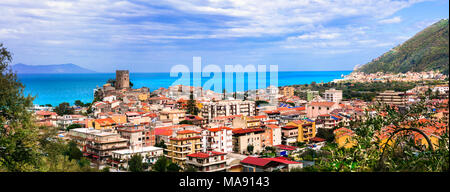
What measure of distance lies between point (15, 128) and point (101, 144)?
22.7 feet

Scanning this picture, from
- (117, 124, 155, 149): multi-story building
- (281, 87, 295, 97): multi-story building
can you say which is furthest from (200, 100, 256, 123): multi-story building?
(281, 87, 295, 97): multi-story building

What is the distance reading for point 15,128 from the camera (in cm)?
237

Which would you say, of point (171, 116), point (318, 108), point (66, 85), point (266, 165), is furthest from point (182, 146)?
point (66, 85)

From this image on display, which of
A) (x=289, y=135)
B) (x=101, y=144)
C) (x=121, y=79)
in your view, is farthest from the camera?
(x=121, y=79)

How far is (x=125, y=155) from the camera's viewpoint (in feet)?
28.0

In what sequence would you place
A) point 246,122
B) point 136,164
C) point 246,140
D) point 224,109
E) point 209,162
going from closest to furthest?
point 136,164 → point 209,162 → point 246,140 → point 246,122 → point 224,109

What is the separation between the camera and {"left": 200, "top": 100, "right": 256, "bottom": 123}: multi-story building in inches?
627

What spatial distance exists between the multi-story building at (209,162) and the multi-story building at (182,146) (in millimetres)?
1051

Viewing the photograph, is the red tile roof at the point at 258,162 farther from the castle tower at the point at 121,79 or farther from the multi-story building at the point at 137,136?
the castle tower at the point at 121,79

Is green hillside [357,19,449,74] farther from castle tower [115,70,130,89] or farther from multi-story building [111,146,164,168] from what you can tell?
multi-story building [111,146,164,168]

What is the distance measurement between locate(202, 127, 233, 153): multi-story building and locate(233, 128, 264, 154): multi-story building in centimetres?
23

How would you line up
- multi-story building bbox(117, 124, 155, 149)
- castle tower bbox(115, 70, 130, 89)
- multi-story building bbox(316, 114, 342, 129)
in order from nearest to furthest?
multi-story building bbox(117, 124, 155, 149) → multi-story building bbox(316, 114, 342, 129) → castle tower bbox(115, 70, 130, 89)

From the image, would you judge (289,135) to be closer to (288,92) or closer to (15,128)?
(15,128)
